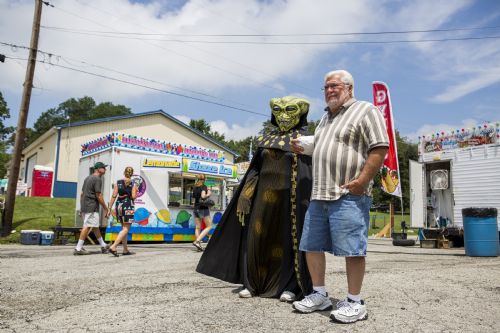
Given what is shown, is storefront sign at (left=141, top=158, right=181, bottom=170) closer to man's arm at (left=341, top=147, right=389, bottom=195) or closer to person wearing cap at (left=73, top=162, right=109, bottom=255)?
person wearing cap at (left=73, top=162, right=109, bottom=255)

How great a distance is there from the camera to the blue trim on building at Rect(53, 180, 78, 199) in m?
28.4

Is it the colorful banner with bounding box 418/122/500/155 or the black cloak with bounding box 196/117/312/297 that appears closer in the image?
the black cloak with bounding box 196/117/312/297

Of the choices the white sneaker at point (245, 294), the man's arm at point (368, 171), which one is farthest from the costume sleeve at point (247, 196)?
the man's arm at point (368, 171)

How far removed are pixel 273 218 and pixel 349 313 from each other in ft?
4.01

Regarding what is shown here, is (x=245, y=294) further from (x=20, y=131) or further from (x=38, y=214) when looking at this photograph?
(x=38, y=214)

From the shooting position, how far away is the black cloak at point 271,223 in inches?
146

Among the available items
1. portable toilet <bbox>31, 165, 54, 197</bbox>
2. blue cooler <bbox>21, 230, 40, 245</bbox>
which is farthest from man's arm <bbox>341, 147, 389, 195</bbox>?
portable toilet <bbox>31, 165, 54, 197</bbox>

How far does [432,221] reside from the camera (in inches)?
518

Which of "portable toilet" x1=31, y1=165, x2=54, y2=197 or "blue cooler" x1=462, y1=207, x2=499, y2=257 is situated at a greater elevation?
"portable toilet" x1=31, y1=165, x2=54, y2=197

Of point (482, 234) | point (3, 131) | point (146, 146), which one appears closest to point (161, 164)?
point (146, 146)

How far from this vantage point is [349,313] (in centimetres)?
286

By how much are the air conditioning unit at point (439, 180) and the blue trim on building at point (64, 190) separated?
2380cm

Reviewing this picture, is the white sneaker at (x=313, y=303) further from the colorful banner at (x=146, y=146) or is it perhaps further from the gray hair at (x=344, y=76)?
the colorful banner at (x=146, y=146)

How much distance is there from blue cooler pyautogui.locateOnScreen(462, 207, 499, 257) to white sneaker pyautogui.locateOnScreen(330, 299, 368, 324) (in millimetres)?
7086
